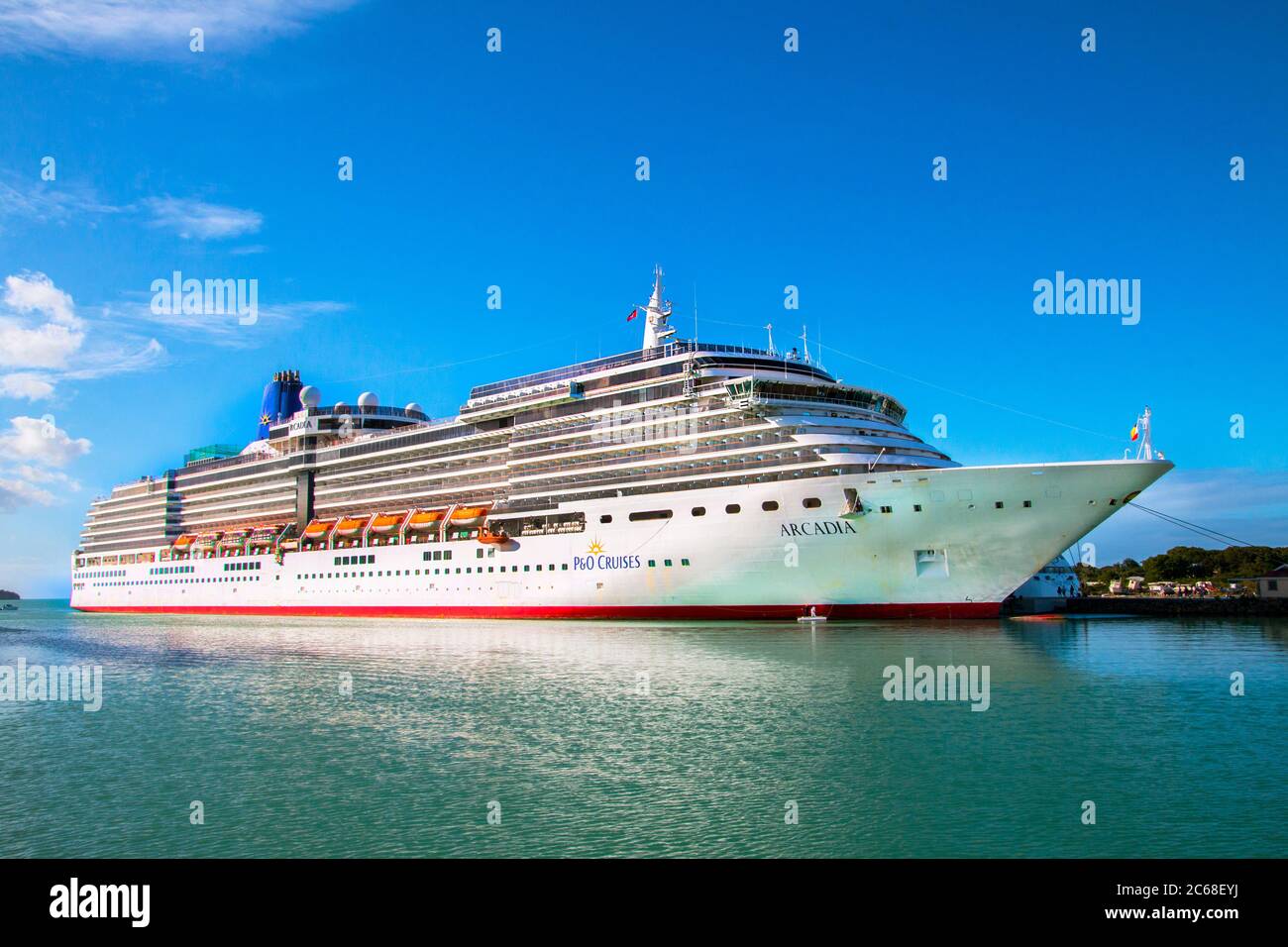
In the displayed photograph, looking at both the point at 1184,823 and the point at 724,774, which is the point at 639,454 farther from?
Result: the point at 1184,823

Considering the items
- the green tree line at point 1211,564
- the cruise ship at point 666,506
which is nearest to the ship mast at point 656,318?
the cruise ship at point 666,506

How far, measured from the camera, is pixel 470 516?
56.2 m

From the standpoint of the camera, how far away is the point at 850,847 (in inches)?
468

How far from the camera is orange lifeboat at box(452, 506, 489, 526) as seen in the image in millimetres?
55844

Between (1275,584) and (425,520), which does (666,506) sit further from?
(1275,584)

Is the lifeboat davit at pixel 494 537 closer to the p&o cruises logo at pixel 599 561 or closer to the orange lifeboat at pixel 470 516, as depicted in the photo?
the orange lifeboat at pixel 470 516

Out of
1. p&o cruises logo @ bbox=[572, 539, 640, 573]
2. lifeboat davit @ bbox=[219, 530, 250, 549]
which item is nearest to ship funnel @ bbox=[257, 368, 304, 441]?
lifeboat davit @ bbox=[219, 530, 250, 549]

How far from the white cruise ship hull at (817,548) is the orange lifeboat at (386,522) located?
37.4 feet

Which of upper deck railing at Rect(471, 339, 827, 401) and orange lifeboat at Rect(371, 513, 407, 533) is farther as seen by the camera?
orange lifeboat at Rect(371, 513, 407, 533)

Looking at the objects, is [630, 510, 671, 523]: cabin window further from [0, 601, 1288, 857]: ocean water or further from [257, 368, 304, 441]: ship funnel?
[257, 368, 304, 441]: ship funnel

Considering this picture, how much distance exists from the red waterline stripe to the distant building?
116ft

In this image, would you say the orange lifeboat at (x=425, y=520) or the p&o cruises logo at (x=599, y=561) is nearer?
the p&o cruises logo at (x=599, y=561)

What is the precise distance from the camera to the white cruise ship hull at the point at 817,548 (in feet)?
124
